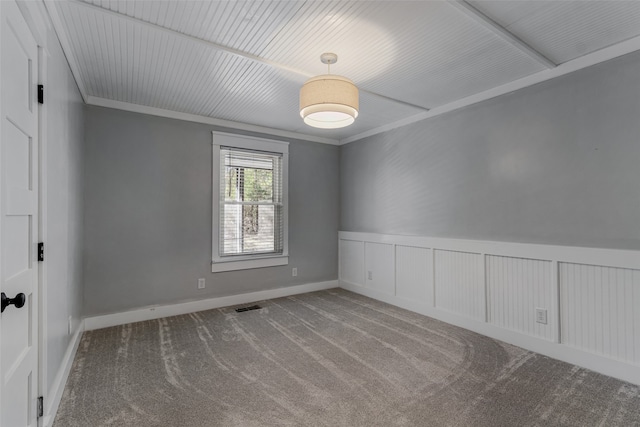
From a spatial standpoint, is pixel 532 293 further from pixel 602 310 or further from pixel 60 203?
pixel 60 203

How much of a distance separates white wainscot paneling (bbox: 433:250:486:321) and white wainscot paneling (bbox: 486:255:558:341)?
10 centimetres

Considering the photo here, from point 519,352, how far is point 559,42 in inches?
103

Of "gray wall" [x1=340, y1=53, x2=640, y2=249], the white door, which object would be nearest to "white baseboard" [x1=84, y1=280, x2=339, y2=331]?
"gray wall" [x1=340, y1=53, x2=640, y2=249]

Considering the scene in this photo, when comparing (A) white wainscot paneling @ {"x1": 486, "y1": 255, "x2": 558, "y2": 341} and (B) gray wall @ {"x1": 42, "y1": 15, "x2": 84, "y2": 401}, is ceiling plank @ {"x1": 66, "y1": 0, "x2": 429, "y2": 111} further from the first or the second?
(A) white wainscot paneling @ {"x1": 486, "y1": 255, "x2": 558, "y2": 341}

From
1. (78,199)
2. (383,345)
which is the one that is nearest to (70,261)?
(78,199)

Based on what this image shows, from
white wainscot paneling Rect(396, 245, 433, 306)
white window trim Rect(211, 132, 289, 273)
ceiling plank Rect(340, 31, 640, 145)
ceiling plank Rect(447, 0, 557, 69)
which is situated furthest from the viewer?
white window trim Rect(211, 132, 289, 273)

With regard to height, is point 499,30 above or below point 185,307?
above

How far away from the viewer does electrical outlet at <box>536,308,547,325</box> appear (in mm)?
2766

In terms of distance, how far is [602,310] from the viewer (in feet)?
8.05

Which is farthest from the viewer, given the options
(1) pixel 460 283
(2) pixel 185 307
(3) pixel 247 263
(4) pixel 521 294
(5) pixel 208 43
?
(3) pixel 247 263

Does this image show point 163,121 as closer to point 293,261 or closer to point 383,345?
point 293,261

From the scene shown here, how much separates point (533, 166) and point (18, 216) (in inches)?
147

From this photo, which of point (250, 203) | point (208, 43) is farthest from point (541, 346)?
point (208, 43)

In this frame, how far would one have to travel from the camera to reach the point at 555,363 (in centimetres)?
259
